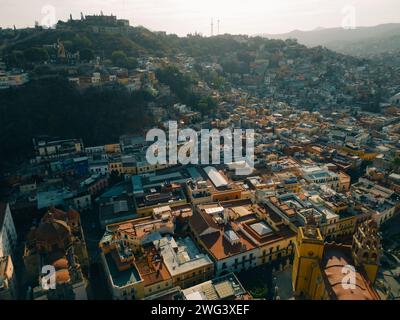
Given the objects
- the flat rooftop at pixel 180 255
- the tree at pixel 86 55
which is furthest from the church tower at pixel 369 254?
the tree at pixel 86 55


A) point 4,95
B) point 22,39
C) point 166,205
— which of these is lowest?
point 166,205

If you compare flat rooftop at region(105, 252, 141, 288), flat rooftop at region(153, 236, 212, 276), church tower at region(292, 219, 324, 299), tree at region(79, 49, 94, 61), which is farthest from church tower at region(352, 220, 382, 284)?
tree at region(79, 49, 94, 61)

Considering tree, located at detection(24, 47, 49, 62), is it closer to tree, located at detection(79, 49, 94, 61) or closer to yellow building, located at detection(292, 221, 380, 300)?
tree, located at detection(79, 49, 94, 61)

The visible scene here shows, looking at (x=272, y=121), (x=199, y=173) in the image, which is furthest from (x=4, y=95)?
(x=272, y=121)

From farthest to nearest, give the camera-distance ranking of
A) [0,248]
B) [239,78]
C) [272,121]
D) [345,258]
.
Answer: [239,78] < [272,121] < [0,248] < [345,258]
